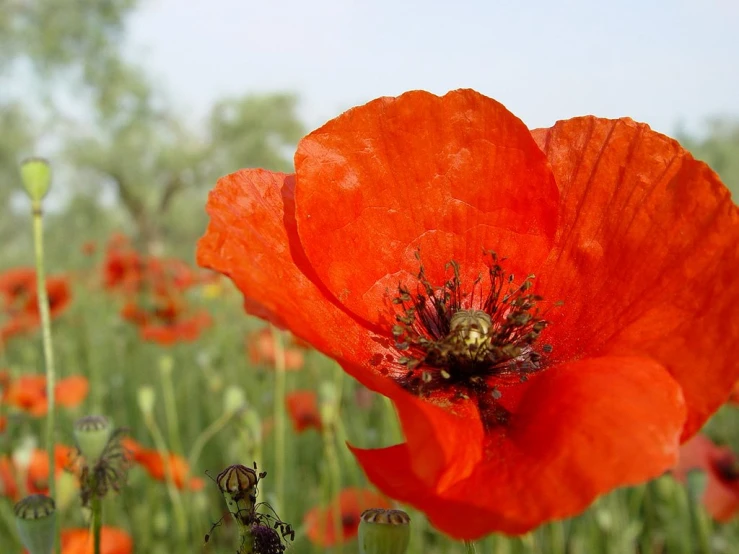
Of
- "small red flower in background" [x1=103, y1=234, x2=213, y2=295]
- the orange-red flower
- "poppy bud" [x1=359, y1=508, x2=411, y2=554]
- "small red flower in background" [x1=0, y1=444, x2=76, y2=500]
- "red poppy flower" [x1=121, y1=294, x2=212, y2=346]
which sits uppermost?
"small red flower in background" [x1=103, y1=234, x2=213, y2=295]

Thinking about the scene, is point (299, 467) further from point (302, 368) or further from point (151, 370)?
point (151, 370)

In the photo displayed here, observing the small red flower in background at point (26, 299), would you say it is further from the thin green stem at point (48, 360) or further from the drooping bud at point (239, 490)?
the drooping bud at point (239, 490)

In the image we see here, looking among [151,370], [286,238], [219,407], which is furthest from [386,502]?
[151,370]

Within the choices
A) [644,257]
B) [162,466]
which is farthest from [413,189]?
[162,466]

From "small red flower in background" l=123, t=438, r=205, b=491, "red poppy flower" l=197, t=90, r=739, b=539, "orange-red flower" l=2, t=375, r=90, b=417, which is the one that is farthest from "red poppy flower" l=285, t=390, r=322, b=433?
"red poppy flower" l=197, t=90, r=739, b=539

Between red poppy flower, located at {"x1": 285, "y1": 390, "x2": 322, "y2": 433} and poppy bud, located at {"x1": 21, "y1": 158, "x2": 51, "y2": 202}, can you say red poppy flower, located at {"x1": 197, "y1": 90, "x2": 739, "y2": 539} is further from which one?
red poppy flower, located at {"x1": 285, "y1": 390, "x2": 322, "y2": 433}

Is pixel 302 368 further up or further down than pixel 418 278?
further up

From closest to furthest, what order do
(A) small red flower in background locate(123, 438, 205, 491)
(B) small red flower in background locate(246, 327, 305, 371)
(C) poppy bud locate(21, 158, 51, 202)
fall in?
1. (C) poppy bud locate(21, 158, 51, 202)
2. (A) small red flower in background locate(123, 438, 205, 491)
3. (B) small red flower in background locate(246, 327, 305, 371)
